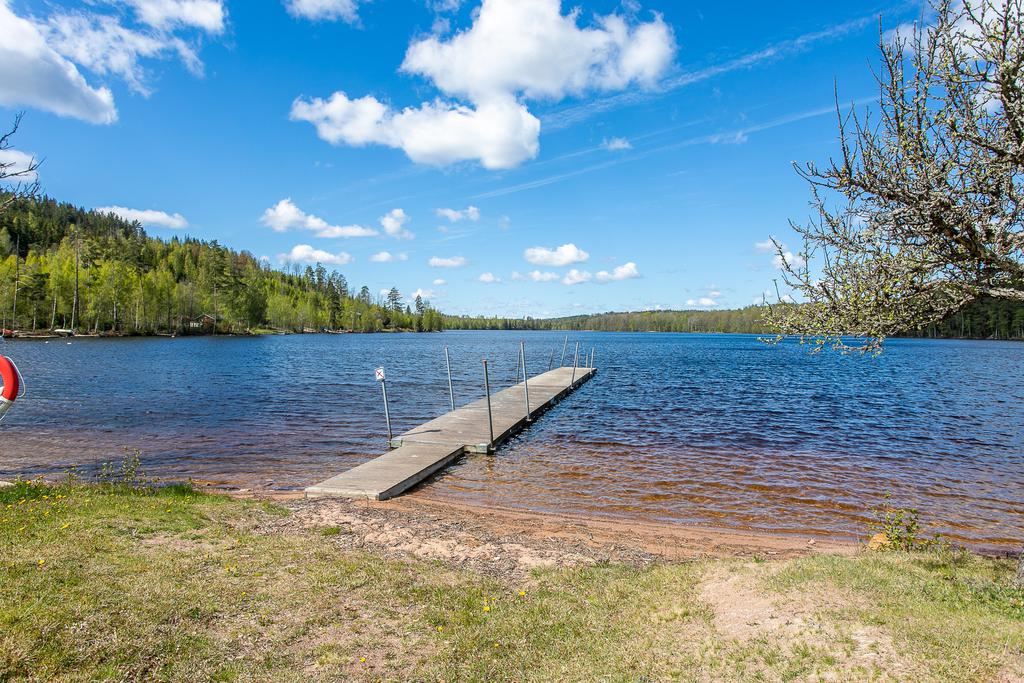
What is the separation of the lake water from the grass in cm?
497

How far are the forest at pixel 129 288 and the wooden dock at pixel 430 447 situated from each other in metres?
45.4

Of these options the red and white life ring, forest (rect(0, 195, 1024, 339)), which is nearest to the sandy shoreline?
the red and white life ring

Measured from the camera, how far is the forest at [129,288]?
79438 millimetres

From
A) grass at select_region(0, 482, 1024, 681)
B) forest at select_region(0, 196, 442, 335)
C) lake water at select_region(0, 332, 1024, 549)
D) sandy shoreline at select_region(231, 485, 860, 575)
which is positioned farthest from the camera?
forest at select_region(0, 196, 442, 335)

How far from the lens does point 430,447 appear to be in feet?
52.5

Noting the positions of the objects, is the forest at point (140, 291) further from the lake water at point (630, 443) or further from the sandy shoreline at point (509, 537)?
the sandy shoreline at point (509, 537)

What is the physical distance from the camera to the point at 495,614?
5.92 m

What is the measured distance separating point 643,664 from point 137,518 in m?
7.28

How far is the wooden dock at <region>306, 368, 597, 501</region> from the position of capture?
38.3 feet

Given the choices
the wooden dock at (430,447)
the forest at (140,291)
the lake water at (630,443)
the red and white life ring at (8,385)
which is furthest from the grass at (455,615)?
the forest at (140,291)

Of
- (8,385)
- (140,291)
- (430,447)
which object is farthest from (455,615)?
(140,291)

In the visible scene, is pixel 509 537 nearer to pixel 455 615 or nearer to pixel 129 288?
pixel 455 615

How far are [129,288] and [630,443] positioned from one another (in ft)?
308

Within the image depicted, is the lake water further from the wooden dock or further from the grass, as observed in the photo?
the grass
